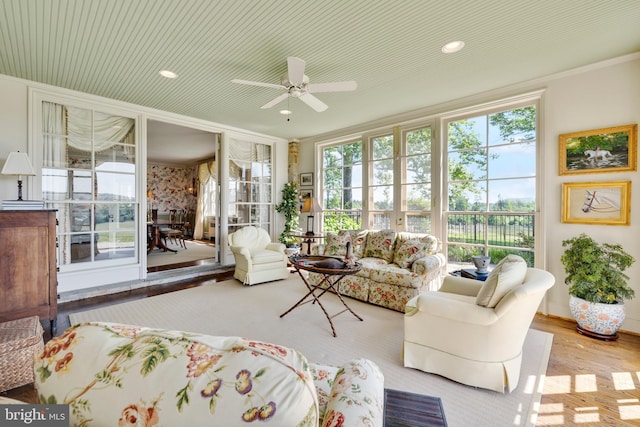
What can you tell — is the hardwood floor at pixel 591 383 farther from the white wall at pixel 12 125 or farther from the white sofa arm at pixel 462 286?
the white wall at pixel 12 125

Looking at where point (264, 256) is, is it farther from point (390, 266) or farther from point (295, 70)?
point (295, 70)

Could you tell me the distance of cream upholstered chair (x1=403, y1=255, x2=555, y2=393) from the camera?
6.03ft

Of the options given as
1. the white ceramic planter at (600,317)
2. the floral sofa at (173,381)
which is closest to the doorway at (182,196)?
the floral sofa at (173,381)

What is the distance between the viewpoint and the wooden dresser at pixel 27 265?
2523 mm

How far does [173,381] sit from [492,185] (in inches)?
170

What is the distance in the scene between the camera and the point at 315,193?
20.1 ft

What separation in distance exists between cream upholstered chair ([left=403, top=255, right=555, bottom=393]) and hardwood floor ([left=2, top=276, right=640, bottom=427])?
0.28 meters

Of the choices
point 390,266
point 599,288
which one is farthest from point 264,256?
point 599,288

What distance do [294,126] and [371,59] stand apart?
269 cm

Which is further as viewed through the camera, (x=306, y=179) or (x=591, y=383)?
(x=306, y=179)

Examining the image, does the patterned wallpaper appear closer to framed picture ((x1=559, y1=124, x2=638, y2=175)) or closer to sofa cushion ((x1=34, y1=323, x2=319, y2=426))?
sofa cushion ((x1=34, y1=323, x2=319, y2=426))

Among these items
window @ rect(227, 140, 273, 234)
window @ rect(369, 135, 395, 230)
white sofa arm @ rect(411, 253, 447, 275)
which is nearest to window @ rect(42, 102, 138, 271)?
window @ rect(227, 140, 273, 234)

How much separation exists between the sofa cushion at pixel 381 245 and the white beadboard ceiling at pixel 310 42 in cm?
202

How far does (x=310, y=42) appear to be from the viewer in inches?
104
